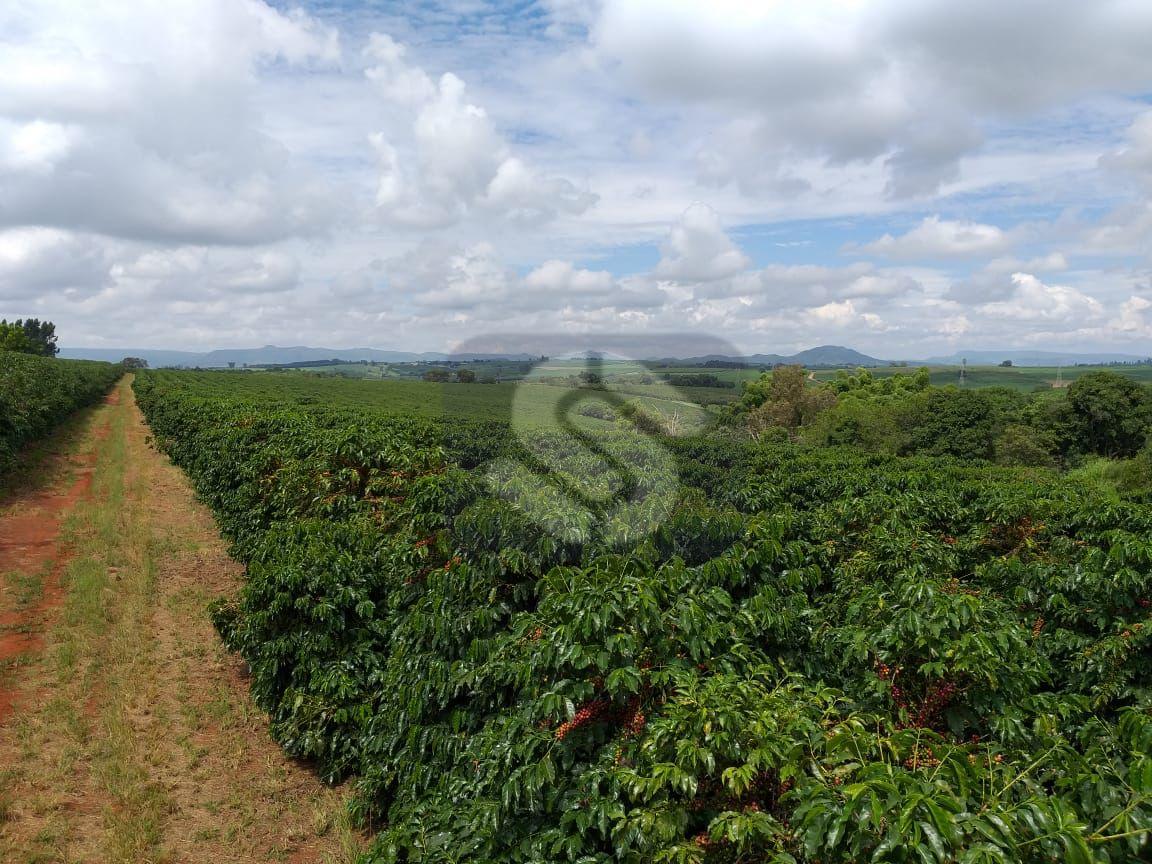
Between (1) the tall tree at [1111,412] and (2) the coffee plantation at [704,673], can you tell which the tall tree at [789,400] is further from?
(2) the coffee plantation at [704,673]

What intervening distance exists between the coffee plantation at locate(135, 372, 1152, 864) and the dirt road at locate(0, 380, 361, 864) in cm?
54

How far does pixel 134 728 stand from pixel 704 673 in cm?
604

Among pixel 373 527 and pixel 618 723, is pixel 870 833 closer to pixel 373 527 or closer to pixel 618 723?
pixel 618 723

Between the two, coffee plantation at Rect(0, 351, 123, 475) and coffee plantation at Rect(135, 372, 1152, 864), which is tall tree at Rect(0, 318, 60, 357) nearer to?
coffee plantation at Rect(0, 351, 123, 475)

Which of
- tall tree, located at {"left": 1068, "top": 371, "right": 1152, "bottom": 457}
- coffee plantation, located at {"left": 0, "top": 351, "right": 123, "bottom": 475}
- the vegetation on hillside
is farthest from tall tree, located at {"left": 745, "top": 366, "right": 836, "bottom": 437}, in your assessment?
coffee plantation, located at {"left": 0, "top": 351, "right": 123, "bottom": 475}

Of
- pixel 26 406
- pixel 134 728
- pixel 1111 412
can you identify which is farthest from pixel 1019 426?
pixel 26 406

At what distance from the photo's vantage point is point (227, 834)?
5477 millimetres

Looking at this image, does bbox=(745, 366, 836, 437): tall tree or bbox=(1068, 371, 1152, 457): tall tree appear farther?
bbox=(745, 366, 836, 437): tall tree

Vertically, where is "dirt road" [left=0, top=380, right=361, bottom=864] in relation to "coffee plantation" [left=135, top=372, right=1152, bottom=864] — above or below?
below

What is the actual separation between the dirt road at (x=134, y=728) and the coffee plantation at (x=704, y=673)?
540mm

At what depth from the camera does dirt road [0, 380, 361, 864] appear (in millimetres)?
5328

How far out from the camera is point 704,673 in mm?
3912

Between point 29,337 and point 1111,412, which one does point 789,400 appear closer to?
point 1111,412

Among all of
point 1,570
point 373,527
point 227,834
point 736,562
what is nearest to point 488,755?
point 736,562
